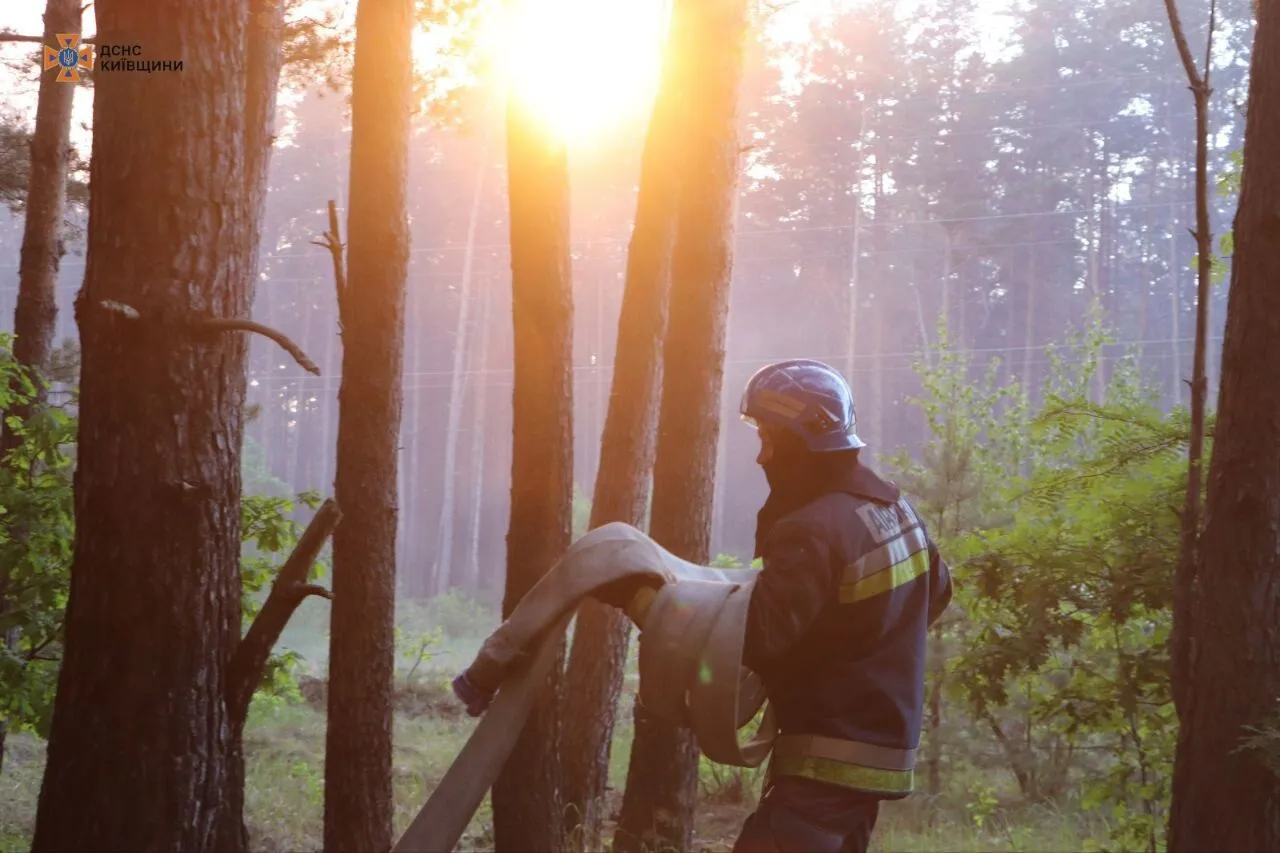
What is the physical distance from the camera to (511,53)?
769 cm

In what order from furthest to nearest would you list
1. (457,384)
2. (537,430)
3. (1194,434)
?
(457,384) → (537,430) → (1194,434)

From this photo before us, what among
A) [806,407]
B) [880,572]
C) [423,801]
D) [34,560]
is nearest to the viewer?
[880,572]

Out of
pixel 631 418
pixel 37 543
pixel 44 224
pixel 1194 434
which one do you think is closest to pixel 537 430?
pixel 631 418

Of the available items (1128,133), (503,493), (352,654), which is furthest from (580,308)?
(352,654)

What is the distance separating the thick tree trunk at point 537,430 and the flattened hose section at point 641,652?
307 cm

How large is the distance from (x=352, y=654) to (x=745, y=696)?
3684mm

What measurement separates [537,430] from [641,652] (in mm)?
3547

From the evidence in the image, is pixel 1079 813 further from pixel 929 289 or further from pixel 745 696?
pixel 929 289

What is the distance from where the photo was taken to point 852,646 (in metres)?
3.72

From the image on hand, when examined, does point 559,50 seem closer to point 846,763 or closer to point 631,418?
point 631,418

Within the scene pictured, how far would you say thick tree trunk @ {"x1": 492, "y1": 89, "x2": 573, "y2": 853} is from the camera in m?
6.77

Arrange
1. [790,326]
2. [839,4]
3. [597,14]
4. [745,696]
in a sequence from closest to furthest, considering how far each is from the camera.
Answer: [745,696]
[597,14]
[839,4]
[790,326]

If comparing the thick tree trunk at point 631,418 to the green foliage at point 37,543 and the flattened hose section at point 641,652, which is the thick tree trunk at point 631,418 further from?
the flattened hose section at point 641,652

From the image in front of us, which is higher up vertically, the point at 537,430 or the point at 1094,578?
the point at 537,430
